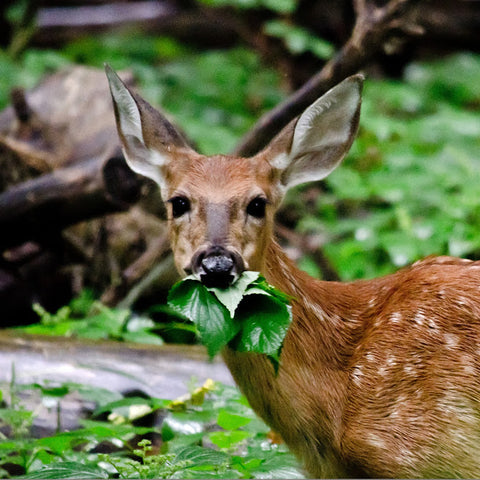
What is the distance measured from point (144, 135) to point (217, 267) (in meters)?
1.18

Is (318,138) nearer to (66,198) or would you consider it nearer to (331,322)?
(331,322)

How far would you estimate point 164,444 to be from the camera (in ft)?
16.3

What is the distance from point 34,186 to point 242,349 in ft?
11.8

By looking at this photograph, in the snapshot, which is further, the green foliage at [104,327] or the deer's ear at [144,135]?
the green foliage at [104,327]

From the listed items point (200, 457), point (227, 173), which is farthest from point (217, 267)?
point (200, 457)

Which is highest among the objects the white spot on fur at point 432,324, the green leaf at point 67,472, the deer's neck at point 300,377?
the white spot on fur at point 432,324

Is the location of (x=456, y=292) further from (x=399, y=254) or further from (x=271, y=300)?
(x=399, y=254)

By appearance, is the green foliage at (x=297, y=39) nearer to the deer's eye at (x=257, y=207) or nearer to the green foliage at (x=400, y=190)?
the green foliage at (x=400, y=190)

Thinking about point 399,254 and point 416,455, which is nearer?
point 416,455

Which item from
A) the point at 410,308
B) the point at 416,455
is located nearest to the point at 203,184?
the point at 410,308

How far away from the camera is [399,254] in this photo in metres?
8.22

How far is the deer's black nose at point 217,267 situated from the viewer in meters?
3.95

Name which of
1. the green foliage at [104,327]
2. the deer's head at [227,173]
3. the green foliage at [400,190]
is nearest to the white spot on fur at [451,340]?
the deer's head at [227,173]

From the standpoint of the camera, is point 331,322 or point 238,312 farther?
point 331,322
